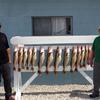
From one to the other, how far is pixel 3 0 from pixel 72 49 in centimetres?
327

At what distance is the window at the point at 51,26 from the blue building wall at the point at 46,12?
0.25 m

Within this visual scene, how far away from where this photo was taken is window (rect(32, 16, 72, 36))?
13.9 meters

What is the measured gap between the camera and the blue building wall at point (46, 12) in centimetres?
1362

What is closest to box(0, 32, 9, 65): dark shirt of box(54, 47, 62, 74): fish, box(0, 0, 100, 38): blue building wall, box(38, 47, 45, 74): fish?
box(38, 47, 45, 74): fish

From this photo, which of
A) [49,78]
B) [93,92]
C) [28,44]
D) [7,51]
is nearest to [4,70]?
[7,51]

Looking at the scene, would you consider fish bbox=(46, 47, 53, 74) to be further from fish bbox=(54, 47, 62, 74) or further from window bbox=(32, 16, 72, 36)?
window bbox=(32, 16, 72, 36)

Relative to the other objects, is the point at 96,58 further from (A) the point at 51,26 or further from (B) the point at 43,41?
(A) the point at 51,26

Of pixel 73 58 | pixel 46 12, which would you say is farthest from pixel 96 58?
pixel 46 12

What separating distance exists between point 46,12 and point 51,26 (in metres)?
0.52

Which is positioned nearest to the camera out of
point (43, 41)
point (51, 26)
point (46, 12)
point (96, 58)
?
point (96, 58)

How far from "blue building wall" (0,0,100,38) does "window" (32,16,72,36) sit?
25cm

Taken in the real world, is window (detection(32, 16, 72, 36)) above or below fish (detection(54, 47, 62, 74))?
above

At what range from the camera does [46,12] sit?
1371cm

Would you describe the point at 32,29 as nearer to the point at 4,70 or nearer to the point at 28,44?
the point at 28,44
